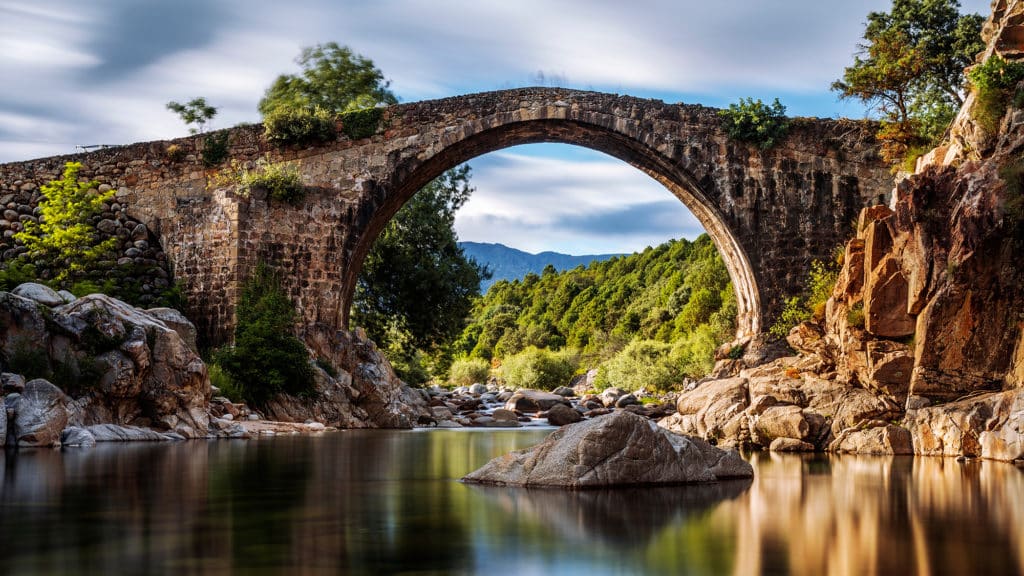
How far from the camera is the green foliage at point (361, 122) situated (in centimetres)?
2200

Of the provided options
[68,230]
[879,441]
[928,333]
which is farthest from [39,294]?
[928,333]

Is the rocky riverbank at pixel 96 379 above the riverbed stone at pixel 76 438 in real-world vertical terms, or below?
above

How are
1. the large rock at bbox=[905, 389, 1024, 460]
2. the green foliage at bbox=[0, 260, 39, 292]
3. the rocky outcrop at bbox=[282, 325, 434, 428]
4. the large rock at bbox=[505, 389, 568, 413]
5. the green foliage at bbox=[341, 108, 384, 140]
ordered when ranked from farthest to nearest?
the large rock at bbox=[505, 389, 568, 413]
the green foliage at bbox=[341, 108, 384, 140]
the rocky outcrop at bbox=[282, 325, 434, 428]
the green foliage at bbox=[0, 260, 39, 292]
the large rock at bbox=[905, 389, 1024, 460]

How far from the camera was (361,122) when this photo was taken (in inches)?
869

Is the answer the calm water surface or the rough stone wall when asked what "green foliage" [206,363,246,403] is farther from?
the calm water surface

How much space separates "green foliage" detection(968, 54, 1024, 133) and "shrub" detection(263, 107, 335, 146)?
43.2 feet

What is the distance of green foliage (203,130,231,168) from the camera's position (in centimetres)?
2212

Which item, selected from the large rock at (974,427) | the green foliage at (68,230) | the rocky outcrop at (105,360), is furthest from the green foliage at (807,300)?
the green foliage at (68,230)

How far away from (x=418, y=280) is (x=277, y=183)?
698cm

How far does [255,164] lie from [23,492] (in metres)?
16.0

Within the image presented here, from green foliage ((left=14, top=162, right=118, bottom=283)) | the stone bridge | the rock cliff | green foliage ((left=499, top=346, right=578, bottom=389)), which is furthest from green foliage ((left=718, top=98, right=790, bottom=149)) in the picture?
green foliage ((left=499, top=346, right=578, bottom=389))

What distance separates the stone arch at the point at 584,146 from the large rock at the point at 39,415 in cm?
973

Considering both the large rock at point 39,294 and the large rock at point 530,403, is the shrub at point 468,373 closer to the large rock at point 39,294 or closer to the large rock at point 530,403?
the large rock at point 530,403

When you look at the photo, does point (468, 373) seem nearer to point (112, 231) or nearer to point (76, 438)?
point (112, 231)
